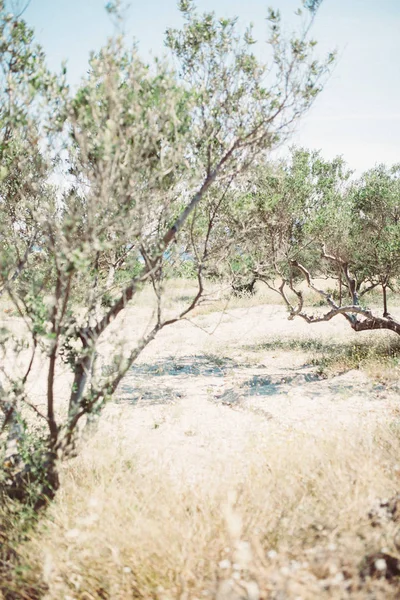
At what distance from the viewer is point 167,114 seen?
3.75 metres

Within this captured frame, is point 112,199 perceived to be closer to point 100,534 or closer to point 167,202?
point 167,202

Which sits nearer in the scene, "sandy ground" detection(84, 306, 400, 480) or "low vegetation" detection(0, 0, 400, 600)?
"low vegetation" detection(0, 0, 400, 600)

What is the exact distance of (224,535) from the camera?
326 cm

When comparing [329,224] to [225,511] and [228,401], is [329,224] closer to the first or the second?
[228,401]

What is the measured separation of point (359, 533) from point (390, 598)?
60 cm

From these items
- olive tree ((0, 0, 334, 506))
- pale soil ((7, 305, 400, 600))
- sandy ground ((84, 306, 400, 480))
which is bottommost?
sandy ground ((84, 306, 400, 480))

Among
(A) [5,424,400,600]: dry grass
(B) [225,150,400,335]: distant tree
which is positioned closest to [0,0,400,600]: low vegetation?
(A) [5,424,400,600]: dry grass

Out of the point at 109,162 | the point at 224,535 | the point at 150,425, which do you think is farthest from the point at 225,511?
the point at 150,425

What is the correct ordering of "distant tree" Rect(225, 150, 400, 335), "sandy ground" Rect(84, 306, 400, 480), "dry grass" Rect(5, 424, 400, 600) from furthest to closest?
"distant tree" Rect(225, 150, 400, 335)
"sandy ground" Rect(84, 306, 400, 480)
"dry grass" Rect(5, 424, 400, 600)

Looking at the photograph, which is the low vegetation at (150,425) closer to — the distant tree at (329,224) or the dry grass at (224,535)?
the dry grass at (224,535)

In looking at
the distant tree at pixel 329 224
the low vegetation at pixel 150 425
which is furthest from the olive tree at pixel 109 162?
the distant tree at pixel 329 224

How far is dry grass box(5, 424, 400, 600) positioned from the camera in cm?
275

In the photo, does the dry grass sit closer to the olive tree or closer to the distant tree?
the olive tree

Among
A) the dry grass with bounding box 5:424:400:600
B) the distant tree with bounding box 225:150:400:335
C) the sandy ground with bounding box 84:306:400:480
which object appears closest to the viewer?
the dry grass with bounding box 5:424:400:600
